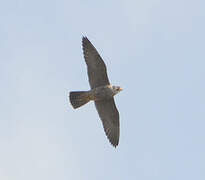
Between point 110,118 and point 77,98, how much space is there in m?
1.71

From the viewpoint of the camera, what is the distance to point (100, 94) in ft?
87.4

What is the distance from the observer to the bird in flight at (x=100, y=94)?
26500 mm

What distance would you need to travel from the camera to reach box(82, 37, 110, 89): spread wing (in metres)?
26.4

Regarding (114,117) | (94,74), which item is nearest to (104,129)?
(114,117)

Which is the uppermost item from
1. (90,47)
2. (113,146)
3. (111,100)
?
(90,47)

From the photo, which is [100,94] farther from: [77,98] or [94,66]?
[94,66]

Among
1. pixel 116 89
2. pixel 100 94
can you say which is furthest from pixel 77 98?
pixel 116 89

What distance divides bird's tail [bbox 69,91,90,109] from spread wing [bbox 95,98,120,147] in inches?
33.6

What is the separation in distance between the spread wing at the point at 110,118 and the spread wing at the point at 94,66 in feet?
3.01

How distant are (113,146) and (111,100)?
1.88 meters

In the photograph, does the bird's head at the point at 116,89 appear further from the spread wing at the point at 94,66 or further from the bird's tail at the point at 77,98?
the bird's tail at the point at 77,98

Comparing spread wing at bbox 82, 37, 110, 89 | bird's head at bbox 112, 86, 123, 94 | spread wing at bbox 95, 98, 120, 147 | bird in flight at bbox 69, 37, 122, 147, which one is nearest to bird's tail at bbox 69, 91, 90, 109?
bird in flight at bbox 69, 37, 122, 147

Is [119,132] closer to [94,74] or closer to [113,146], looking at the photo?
[113,146]

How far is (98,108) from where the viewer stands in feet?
89.1
